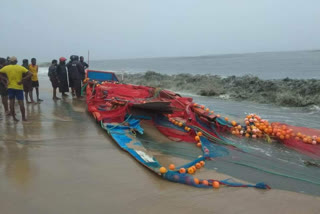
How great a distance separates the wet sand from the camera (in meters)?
2.82

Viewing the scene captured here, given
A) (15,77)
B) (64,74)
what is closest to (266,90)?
(64,74)

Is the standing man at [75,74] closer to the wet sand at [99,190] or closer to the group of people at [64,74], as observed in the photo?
the group of people at [64,74]

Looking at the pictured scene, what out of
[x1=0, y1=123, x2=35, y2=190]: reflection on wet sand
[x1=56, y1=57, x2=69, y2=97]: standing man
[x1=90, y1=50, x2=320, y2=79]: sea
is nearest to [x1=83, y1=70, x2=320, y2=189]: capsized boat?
[x1=0, y1=123, x2=35, y2=190]: reflection on wet sand

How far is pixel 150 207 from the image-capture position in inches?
112

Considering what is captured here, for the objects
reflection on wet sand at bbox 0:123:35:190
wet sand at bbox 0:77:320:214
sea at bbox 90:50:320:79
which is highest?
sea at bbox 90:50:320:79

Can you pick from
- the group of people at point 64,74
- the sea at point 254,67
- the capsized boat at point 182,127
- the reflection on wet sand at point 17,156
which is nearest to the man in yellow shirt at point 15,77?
the reflection on wet sand at point 17,156

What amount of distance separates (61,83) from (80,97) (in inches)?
35.6

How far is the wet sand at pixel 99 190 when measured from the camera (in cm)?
282

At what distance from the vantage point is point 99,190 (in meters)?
3.13

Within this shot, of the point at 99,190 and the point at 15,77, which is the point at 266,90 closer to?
the point at 15,77

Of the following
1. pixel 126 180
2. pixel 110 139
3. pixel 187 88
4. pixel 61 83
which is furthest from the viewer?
pixel 187 88

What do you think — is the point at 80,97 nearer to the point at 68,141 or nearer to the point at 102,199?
the point at 68,141

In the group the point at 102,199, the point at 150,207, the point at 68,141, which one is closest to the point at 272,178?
the point at 150,207

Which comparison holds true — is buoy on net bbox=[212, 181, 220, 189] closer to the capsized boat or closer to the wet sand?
the wet sand
